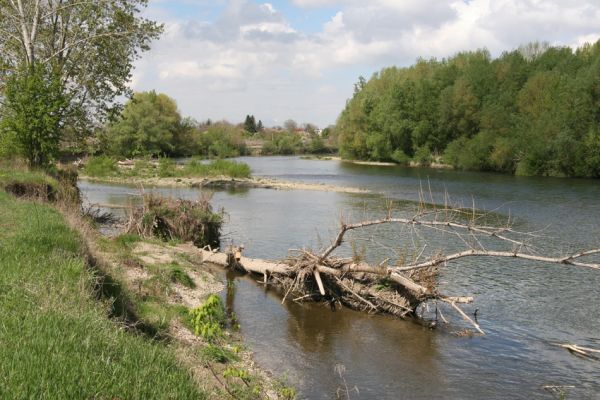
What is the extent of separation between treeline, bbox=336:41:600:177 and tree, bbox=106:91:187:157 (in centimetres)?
3067

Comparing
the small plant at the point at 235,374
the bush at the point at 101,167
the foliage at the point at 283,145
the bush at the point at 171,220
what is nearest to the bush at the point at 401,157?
the bush at the point at 101,167

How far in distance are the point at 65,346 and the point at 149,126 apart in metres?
87.8

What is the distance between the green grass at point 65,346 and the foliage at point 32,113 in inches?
626

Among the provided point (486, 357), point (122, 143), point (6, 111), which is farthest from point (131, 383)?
point (122, 143)

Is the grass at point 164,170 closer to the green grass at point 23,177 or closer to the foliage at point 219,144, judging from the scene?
the green grass at point 23,177

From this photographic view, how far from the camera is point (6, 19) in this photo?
25484 millimetres

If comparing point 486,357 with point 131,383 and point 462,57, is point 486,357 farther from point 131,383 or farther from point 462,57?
point 462,57

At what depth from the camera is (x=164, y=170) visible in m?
56.8

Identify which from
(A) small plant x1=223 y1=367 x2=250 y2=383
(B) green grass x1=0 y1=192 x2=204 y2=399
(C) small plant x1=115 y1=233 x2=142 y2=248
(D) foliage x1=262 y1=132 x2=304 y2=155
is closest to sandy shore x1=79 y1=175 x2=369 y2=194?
(C) small plant x1=115 y1=233 x2=142 y2=248

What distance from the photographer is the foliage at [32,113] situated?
23.6 m

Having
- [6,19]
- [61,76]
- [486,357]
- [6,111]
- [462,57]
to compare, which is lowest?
[486,357]

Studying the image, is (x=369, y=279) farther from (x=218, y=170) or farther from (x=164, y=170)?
(x=164, y=170)

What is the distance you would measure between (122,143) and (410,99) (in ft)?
146

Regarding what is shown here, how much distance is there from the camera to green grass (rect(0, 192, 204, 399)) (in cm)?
510
